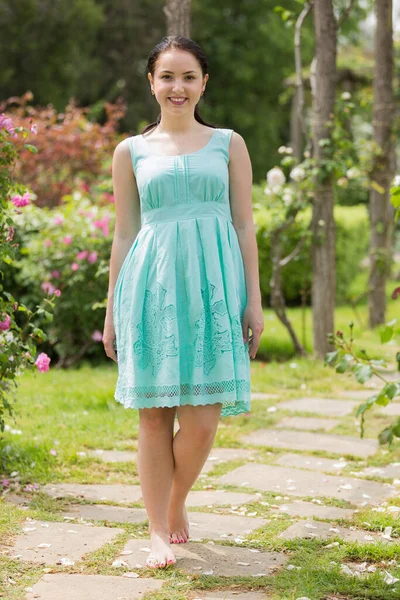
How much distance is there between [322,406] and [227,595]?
270cm

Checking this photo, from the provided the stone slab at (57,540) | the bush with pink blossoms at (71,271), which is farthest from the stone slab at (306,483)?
the bush with pink blossoms at (71,271)

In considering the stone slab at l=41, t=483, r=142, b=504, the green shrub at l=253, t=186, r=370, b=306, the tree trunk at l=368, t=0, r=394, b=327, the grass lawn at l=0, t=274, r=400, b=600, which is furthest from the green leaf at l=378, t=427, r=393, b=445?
the green shrub at l=253, t=186, r=370, b=306

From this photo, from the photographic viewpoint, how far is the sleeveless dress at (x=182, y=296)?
8.06ft

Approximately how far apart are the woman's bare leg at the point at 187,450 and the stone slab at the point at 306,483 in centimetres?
71

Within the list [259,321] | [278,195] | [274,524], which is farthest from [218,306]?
[278,195]

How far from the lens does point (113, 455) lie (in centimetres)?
381

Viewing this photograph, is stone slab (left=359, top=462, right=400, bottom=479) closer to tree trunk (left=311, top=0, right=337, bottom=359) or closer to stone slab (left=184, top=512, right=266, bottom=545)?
stone slab (left=184, top=512, right=266, bottom=545)

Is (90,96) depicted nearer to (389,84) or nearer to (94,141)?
(94,141)

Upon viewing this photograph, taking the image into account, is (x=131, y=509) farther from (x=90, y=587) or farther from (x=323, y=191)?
(x=323, y=191)

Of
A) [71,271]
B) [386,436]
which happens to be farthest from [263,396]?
[386,436]

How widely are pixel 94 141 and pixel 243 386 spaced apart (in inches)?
292

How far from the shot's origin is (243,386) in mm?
2510

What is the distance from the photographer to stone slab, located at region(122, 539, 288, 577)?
2.46 metres

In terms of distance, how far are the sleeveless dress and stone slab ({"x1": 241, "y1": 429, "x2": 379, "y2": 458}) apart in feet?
5.04
